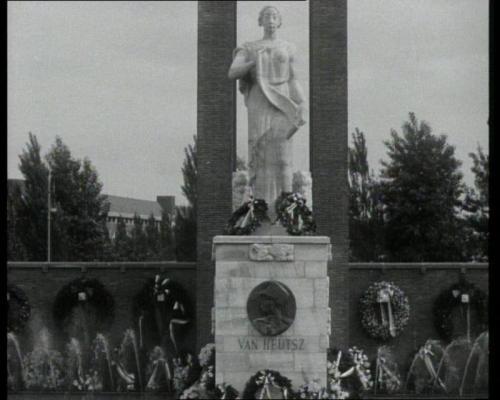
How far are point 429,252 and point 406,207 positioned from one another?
1.79m

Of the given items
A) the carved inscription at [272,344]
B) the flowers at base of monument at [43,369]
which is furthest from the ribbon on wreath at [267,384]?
the flowers at base of monument at [43,369]

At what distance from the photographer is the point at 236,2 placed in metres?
21.9

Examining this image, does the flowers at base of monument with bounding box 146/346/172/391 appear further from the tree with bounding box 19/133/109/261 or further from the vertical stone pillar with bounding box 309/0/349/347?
the tree with bounding box 19/133/109/261

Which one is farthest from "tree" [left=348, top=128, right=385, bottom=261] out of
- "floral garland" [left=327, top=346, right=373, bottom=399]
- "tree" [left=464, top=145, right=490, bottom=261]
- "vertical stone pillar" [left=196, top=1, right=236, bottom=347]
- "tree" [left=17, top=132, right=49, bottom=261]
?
"floral garland" [left=327, top=346, right=373, bottom=399]

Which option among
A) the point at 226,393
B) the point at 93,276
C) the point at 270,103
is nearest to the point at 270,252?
the point at 226,393

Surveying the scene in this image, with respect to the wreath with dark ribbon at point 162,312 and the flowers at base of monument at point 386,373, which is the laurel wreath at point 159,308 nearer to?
the wreath with dark ribbon at point 162,312

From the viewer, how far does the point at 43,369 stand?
21.9 metres

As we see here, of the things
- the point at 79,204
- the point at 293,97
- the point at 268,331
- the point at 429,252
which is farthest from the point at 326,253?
the point at 79,204

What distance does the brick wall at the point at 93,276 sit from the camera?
862 inches

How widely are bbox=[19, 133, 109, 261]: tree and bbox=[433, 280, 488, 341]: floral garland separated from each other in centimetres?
1640

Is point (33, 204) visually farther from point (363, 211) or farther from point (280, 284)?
point (280, 284)

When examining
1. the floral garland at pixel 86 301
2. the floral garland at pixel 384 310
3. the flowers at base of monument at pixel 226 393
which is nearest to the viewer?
the flowers at base of monument at pixel 226 393

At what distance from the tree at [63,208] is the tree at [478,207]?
39.8ft

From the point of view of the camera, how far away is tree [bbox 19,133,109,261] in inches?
1405
